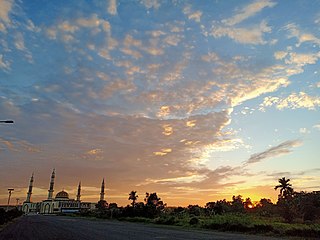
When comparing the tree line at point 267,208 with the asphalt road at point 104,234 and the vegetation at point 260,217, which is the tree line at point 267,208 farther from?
the asphalt road at point 104,234

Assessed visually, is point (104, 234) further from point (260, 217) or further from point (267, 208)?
point (267, 208)

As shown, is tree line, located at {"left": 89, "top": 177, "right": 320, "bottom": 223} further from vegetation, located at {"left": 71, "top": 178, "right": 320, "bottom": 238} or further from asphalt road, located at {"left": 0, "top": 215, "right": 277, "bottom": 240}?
asphalt road, located at {"left": 0, "top": 215, "right": 277, "bottom": 240}

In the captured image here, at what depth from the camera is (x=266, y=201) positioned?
411 feet

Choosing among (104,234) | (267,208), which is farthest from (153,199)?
(104,234)

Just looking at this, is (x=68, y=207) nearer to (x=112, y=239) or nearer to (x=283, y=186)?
(x=283, y=186)

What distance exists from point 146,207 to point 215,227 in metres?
55.3

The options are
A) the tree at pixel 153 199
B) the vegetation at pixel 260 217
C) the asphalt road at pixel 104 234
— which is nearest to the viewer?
the asphalt road at pixel 104 234

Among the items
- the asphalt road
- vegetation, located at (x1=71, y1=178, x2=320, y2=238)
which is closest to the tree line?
vegetation, located at (x1=71, y1=178, x2=320, y2=238)

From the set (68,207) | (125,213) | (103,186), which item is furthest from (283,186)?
(68,207)

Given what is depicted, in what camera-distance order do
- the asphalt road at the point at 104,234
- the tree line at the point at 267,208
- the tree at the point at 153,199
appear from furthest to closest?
the tree at the point at 153,199
the tree line at the point at 267,208
the asphalt road at the point at 104,234

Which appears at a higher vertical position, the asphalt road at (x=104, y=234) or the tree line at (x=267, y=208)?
the tree line at (x=267, y=208)

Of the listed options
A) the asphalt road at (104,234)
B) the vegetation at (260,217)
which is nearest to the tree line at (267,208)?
the vegetation at (260,217)

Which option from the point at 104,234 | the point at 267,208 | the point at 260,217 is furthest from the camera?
the point at 267,208

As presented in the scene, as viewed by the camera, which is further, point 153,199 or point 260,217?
point 153,199
